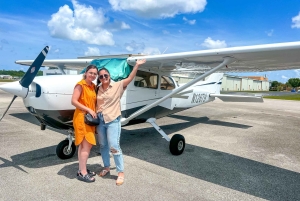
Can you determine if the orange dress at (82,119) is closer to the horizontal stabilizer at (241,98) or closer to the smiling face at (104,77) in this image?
the smiling face at (104,77)

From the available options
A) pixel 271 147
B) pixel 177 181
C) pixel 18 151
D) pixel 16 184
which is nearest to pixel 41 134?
pixel 18 151

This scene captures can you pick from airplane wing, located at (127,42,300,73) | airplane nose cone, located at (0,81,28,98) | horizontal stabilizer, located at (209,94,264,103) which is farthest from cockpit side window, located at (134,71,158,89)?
horizontal stabilizer, located at (209,94,264,103)

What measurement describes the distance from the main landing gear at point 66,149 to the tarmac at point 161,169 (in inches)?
5.3

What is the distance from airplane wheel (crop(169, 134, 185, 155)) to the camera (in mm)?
5219

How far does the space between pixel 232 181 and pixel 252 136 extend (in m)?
4.05

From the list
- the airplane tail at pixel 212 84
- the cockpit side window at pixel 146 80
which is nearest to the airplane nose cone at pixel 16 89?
the cockpit side window at pixel 146 80

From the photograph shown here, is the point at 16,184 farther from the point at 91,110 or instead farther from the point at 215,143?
the point at 215,143

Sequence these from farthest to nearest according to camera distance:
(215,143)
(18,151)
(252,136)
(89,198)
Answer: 1. (252,136)
2. (215,143)
3. (18,151)
4. (89,198)

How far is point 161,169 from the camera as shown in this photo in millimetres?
4418

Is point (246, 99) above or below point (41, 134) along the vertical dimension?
above

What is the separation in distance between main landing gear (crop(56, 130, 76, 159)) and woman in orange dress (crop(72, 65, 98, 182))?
103cm

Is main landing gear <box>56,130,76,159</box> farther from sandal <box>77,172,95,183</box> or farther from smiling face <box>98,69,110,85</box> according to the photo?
smiling face <box>98,69,110,85</box>

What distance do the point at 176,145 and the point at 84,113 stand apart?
7.76ft

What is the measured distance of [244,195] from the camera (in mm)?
3520
